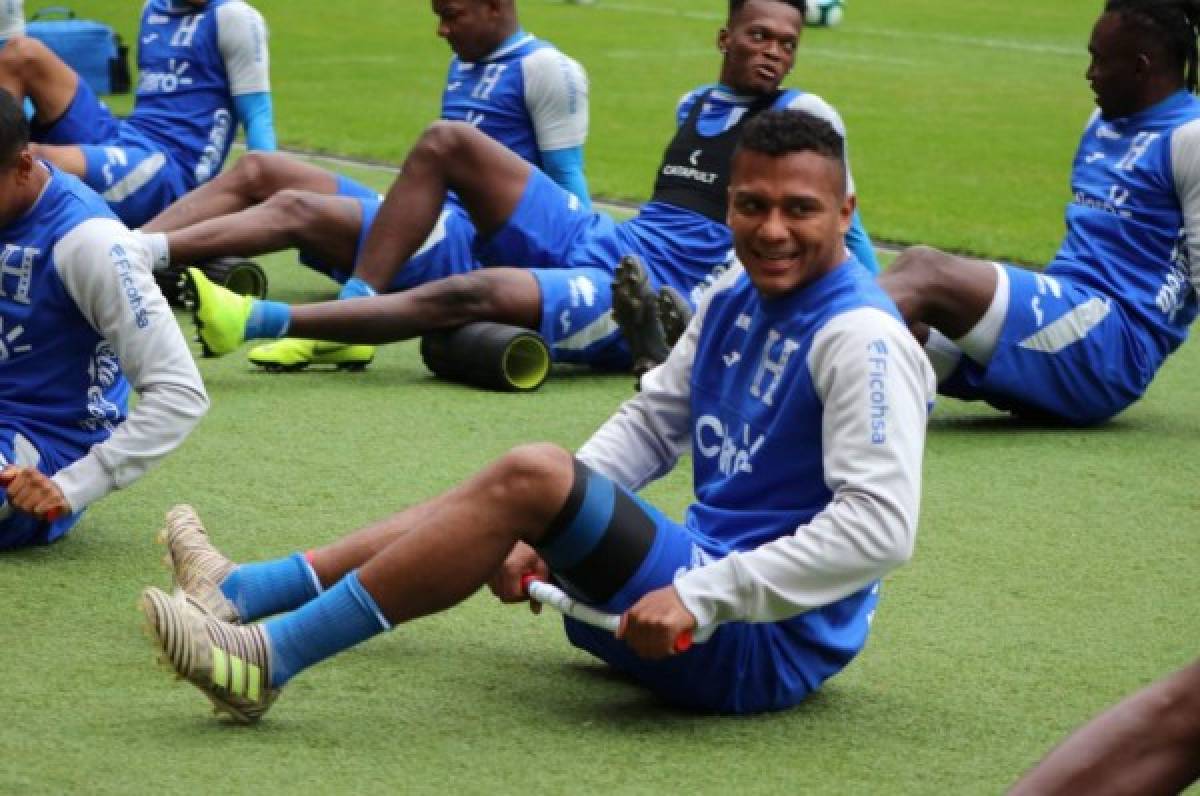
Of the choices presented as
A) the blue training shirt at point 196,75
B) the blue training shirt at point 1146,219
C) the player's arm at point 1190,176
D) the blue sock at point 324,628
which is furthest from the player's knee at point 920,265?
the blue training shirt at point 196,75

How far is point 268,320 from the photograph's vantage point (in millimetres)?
6164

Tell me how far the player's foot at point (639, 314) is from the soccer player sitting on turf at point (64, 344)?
184 centimetres

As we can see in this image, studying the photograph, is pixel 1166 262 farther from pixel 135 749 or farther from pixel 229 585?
→ pixel 135 749

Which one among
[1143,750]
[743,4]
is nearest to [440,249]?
[743,4]

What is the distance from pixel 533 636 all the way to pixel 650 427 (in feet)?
1.74

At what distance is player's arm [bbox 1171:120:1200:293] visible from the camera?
5887 mm

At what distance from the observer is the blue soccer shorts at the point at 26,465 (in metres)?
4.60

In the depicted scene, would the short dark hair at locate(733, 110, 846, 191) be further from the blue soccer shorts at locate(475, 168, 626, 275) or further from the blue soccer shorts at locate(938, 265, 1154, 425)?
the blue soccer shorts at locate(475, 168, 626, 275)

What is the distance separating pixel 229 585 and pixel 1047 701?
4.89 ft

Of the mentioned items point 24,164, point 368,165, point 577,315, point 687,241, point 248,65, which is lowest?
point 368,165

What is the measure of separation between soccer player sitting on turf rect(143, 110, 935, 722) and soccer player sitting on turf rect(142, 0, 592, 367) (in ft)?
10.7

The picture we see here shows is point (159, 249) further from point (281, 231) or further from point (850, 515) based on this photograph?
point (850, 515)

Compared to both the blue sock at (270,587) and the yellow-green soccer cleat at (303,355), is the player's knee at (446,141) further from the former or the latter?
the blue sock at (270,587)

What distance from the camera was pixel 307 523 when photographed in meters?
4.93
